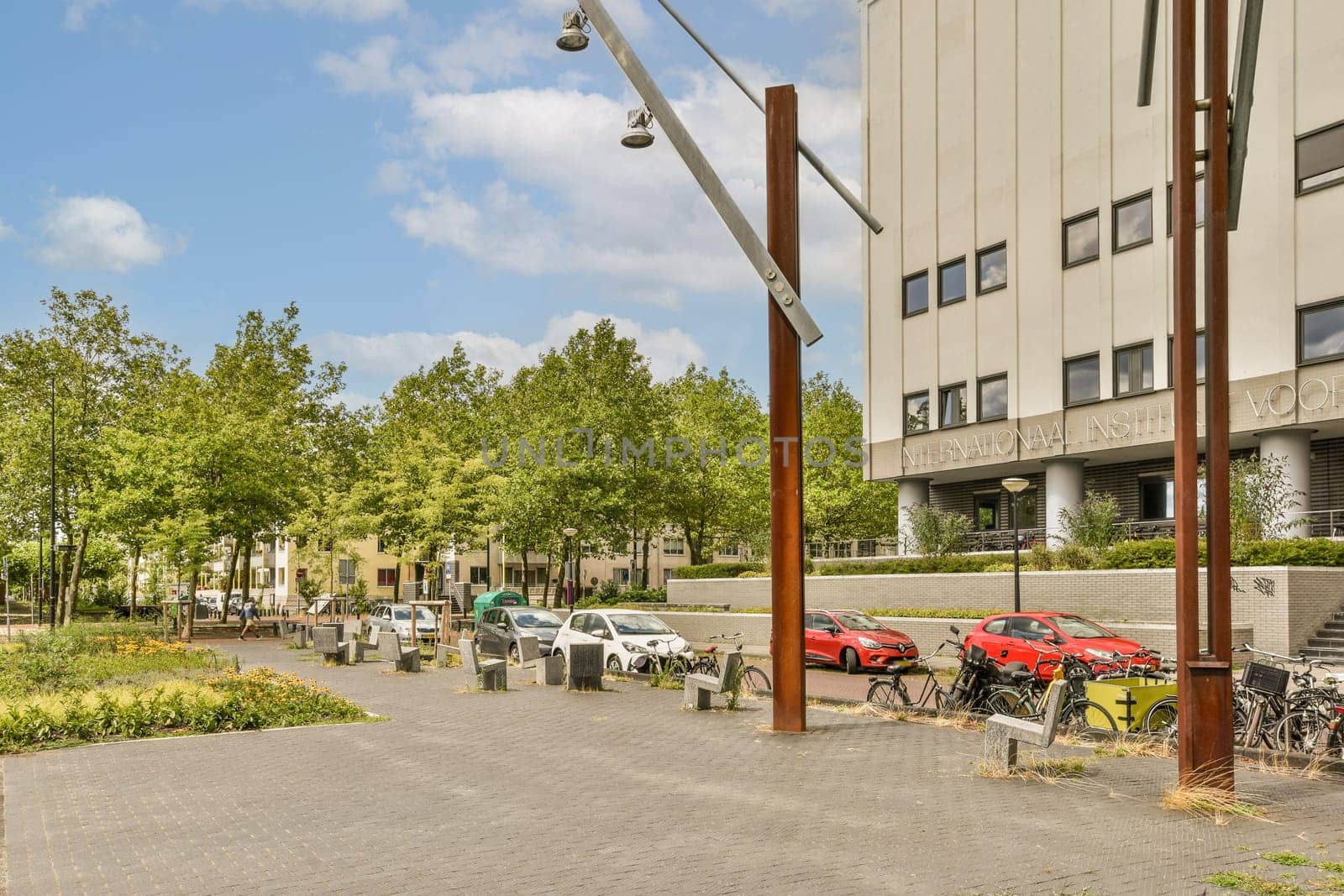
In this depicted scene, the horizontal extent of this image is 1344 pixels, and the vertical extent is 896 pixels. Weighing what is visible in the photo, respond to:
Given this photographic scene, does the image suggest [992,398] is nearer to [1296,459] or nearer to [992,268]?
[992,268]

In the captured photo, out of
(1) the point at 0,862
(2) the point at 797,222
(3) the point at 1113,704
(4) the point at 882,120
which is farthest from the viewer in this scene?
(4) the point at 882,120

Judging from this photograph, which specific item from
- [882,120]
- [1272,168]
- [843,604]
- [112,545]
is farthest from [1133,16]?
[112,545]

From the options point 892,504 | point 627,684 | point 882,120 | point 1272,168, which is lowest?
point 627,684

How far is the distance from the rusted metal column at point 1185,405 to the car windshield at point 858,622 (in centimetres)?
1644

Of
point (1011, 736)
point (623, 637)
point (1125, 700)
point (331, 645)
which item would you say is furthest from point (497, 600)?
point (1011, 736)

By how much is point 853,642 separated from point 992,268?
1802 centimetres

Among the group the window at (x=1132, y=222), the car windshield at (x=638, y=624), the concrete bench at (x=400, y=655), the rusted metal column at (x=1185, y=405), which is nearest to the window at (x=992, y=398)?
the window at (x=1132, y=222)

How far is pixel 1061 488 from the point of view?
36.1m

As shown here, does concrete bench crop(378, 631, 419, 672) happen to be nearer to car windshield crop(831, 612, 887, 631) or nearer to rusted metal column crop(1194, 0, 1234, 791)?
car windshield crop(831, 612, 887, 631)

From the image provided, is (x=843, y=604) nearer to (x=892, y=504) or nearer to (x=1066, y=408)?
(x=1066, y=408)

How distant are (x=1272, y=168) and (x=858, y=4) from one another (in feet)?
65.1

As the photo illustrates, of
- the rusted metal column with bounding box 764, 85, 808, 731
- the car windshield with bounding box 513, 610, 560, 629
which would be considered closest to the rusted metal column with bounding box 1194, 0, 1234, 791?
the rusted metal column with bounding box 764, 85, 808, 731

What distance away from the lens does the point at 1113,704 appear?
13.2 meters

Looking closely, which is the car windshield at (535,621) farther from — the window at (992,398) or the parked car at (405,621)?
the window at (992,398)
